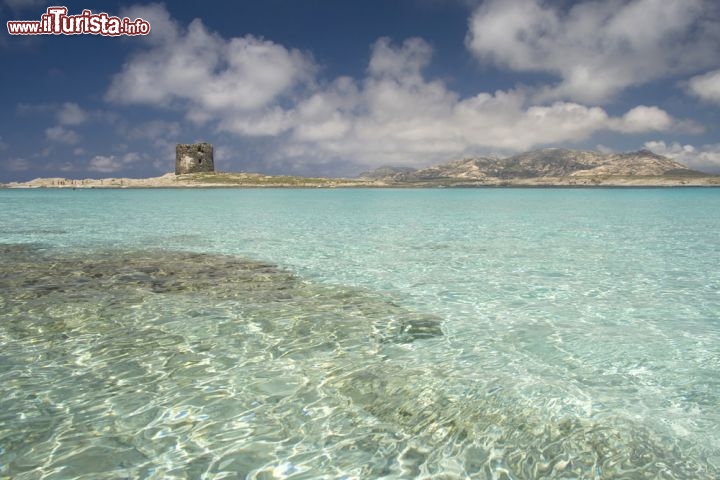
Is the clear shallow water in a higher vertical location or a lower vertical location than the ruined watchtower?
lower

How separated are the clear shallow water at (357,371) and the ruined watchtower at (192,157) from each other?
6393 inches

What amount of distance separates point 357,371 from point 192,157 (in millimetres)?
174986

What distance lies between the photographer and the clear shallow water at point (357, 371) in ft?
17.6

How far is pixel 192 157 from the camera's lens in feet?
553

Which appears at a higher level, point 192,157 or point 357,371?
point 192,157

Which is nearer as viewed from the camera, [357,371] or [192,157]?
[357,371]

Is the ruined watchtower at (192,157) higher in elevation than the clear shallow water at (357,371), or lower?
higher

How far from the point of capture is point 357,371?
773 centimetres

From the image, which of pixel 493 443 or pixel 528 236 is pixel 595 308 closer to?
pixel 493 443

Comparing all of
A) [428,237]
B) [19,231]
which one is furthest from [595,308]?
[19,231]

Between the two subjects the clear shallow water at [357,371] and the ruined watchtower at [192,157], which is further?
the ruined watchtower at [192,157]

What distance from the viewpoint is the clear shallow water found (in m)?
Result: 5.38

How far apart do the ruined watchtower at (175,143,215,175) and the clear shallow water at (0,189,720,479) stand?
16238 cm

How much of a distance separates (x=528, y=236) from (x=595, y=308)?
1578 centimetres
